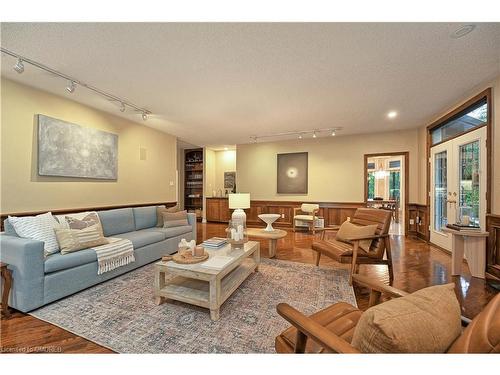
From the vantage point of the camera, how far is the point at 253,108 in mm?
3666

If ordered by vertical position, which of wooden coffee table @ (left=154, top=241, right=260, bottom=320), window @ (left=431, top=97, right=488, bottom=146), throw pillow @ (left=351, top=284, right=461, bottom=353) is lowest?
wooden coffee table @ (left=154, top=241, right=260, bottom=320)

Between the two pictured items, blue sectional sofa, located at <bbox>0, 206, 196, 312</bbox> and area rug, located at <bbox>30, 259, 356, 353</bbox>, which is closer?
area rug, located at <bbox>30, 259, 356, 353</bbox>

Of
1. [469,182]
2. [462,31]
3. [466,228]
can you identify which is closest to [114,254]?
[462,31]

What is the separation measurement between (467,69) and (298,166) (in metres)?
3.95

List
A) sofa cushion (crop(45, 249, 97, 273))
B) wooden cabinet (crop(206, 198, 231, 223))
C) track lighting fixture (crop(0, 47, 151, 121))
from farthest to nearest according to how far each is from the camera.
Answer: wooden cabinet (crop(206, 198, 231, 223)), track lighting fixture (crop(0, 47, 151, 121)), sofa cushion (crop(45, 249, 97, 273))

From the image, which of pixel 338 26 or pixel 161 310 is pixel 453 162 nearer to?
pixel 338 26

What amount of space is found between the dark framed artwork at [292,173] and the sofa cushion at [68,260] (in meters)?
4.89

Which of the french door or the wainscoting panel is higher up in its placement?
the french door

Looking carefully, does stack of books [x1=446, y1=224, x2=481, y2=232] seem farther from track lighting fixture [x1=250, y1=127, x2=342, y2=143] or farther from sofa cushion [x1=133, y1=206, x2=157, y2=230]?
sofa cushion [x1=133, y1=206, x2=157, y2=230]

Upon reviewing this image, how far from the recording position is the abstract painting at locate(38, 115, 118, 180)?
116 inches

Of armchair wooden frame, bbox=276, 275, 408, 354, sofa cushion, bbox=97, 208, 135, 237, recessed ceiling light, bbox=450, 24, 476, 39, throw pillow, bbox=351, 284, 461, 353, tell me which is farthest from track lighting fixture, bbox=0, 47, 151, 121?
recessed ceiling light, bbox=450, 24, 476, 39

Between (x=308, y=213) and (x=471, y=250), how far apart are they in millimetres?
3411

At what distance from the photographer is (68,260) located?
216 centimetres

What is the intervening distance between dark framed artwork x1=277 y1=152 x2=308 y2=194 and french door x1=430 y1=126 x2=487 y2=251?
282cm
